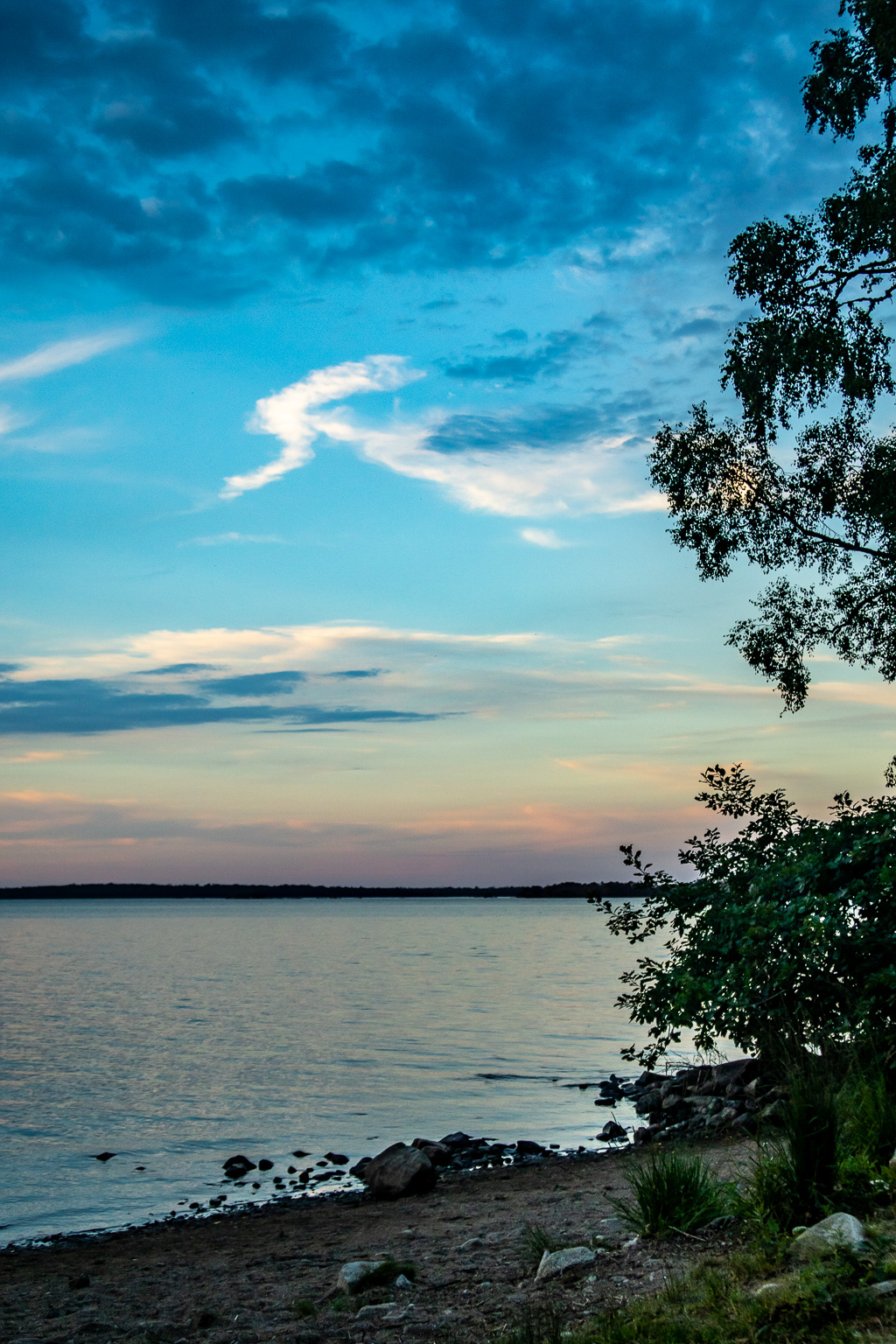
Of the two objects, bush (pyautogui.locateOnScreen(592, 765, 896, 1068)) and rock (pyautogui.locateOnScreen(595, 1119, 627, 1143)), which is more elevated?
bush (pyautogui.locateOnScreen(592, 765, 896, 1068))

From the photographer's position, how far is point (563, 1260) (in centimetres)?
781

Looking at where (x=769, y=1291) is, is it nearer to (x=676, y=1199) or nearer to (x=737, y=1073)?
(x=676, y=1199)

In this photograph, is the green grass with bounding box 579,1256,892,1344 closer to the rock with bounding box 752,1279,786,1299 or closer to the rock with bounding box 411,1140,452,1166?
the rock with bounding box 752,1279,786,1299

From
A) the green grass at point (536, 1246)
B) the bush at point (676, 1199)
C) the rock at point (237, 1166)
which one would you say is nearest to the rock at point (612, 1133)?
the rock at point (237, 1166)

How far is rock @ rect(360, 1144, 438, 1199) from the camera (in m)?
14.7

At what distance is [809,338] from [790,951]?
9.30 metres

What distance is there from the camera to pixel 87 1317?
30.9 ft

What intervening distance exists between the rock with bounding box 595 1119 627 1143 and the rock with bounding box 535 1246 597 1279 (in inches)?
429

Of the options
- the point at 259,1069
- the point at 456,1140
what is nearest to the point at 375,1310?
the point at 456,1140

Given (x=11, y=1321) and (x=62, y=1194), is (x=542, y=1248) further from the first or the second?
(x=62, y=1194)

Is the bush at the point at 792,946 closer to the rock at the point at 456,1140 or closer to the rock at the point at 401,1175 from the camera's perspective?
the rock at the point at 401,1175

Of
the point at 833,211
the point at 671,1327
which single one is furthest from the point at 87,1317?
the point at 833,211

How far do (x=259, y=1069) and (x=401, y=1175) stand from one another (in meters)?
14.1

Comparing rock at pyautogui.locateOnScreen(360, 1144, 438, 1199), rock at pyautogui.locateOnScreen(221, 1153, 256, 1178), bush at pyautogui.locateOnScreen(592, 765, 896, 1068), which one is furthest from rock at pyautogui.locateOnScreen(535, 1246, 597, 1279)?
rock at pyautogui.locateOnScreen(221, 1153, 256, 1178)
